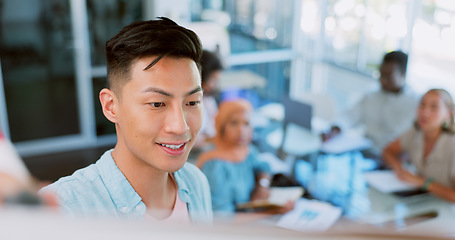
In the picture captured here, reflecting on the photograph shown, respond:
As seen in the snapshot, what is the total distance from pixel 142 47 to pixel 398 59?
1728mm

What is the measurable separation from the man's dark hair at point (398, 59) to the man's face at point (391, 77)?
1cm

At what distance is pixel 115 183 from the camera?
275 mm

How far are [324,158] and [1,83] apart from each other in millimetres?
1649

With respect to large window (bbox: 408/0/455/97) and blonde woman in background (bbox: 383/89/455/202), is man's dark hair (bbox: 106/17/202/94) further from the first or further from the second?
large window (bbox: 408/0/455/97)

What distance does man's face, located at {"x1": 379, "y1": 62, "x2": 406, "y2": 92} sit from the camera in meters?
1.82

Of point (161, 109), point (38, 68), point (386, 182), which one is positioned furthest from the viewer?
point (38, 68)

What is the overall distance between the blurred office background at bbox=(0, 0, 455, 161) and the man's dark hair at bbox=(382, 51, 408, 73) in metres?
0.24

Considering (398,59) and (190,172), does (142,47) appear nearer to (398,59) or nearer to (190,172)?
(190,172)

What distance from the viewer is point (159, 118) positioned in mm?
249

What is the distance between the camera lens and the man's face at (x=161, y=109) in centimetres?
25

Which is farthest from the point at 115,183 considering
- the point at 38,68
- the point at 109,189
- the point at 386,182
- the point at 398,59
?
the point at 38,68

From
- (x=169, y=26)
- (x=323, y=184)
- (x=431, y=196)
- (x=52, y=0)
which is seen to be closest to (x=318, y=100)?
(x=323, y=184)

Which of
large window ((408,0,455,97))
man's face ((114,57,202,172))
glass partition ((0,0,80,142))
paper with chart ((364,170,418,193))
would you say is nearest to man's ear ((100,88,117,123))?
man's face ((114,57,202,172))

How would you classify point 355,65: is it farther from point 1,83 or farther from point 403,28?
point 1,83
